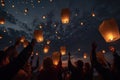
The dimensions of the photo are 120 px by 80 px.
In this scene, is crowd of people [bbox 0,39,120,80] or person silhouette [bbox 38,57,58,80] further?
person silhouette [bbox 38,57,58,80]

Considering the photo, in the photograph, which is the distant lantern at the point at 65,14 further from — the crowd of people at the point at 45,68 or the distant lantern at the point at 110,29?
the distant lantern at the point at 110,29

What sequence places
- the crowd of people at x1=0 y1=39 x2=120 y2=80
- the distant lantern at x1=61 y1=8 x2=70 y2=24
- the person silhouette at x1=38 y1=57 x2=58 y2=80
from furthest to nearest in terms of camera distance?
the distant lantern at x1=61 y1=8 x2=70 y2=24 < the person silhouette at x1=38 y1=57 x2=58 y2=80 < the crowd of people at x1=0 y1=39 x2=120 y2=80

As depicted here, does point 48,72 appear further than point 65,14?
No

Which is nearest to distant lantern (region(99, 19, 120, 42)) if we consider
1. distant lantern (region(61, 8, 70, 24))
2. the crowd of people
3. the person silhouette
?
the crowd of people

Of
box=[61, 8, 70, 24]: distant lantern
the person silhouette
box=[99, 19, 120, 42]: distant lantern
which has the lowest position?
the person silhouette

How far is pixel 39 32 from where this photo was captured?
731 cm

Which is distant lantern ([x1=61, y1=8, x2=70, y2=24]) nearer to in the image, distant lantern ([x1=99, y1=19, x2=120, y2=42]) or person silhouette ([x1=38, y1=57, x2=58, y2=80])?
distant lantern ([x1=99, y1=19, x2=120, y2=42])

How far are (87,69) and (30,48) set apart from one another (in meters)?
3.15

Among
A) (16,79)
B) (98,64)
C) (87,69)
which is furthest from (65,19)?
(16,79)

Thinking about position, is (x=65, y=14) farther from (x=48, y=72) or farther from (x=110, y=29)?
(x=48, y=72)

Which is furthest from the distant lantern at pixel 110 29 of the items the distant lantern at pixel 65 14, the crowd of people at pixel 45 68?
the distant lantern at pixel 65 14

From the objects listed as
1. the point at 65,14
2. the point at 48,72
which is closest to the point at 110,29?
the point at 48,72

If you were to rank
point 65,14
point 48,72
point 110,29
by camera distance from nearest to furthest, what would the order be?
point 48,72, point 110,29, point 65,14

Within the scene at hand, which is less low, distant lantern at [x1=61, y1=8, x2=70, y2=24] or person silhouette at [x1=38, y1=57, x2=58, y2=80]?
distant lantern at [x1=61, y1=8, x2=70, y2=24]
